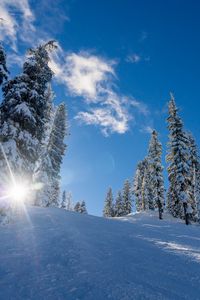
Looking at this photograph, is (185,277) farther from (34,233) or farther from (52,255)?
(34,233)

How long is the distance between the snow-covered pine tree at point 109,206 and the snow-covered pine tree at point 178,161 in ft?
131

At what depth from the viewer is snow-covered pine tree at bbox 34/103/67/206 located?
37.5m

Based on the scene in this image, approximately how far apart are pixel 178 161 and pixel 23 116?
27576 millimetres

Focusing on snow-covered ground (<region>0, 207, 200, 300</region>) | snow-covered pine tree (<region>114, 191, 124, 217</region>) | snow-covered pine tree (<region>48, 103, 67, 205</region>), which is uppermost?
snow-covered pine tree (<region>48, 103, 67, 205</region>)

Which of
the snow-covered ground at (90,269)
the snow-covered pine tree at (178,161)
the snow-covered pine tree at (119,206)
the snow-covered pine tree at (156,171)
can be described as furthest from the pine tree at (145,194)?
the snow-covered ground at (90,269)

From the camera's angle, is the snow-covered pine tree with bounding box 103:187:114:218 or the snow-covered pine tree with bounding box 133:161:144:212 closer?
the snow-covered pine tree with bounding box 133:161:144:212

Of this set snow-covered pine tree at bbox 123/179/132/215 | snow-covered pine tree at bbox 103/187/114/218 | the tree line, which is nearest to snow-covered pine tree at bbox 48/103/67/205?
the tree line

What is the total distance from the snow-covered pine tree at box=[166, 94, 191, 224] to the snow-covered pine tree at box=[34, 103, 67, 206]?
16.4 meters

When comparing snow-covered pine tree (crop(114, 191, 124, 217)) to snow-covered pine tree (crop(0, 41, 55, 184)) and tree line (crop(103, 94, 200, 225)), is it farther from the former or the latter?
snow-covered pine tree (crop(0, 41, 55, 184))

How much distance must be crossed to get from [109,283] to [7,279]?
294 cm

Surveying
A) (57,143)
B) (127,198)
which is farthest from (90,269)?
(127,198)

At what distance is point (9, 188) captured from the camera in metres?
16.4

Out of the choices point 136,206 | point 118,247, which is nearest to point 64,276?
point 118,247

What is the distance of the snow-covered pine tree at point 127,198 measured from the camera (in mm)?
73375
